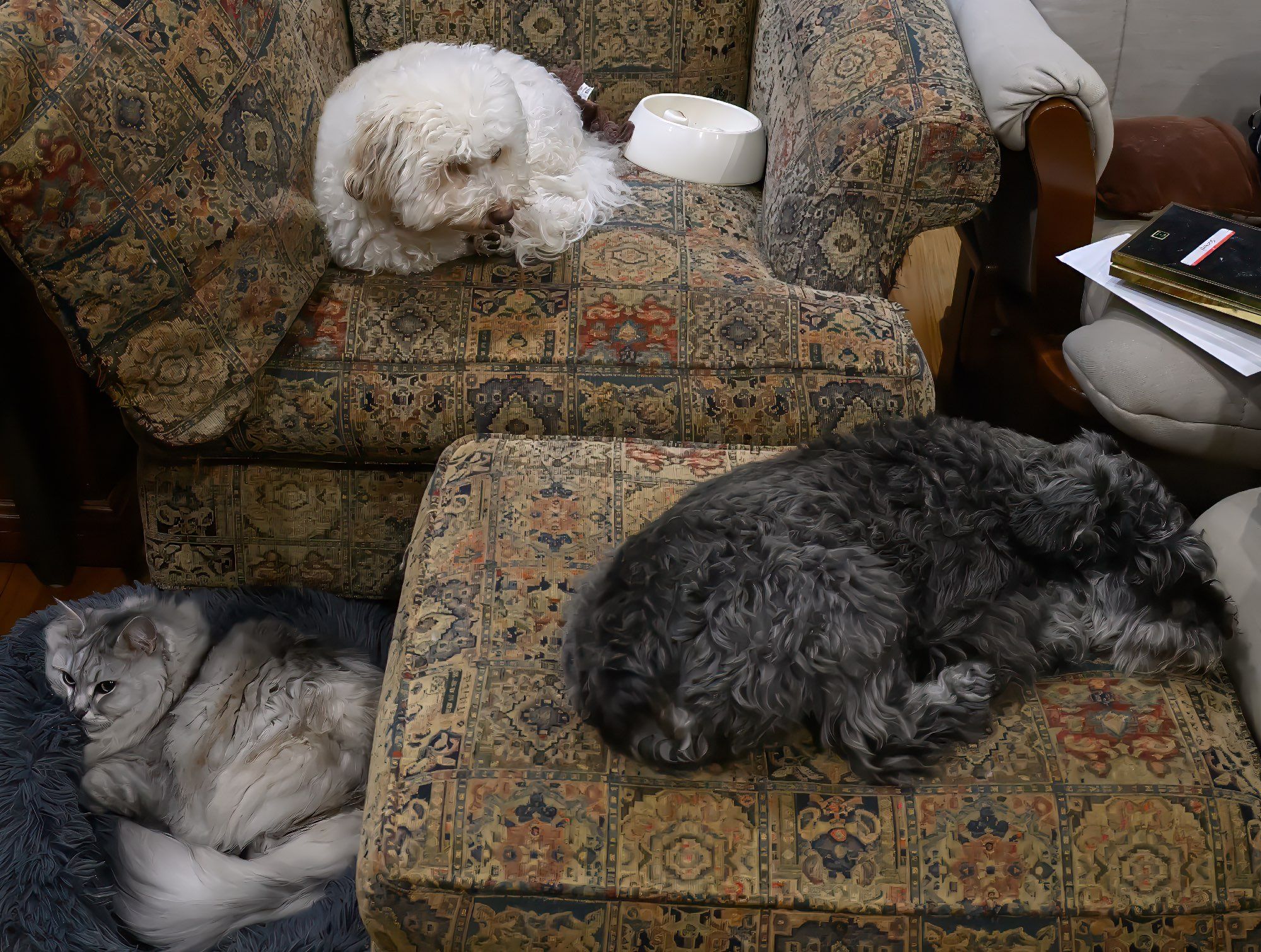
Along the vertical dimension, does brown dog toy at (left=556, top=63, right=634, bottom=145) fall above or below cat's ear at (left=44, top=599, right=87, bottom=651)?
above

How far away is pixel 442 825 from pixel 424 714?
143mm

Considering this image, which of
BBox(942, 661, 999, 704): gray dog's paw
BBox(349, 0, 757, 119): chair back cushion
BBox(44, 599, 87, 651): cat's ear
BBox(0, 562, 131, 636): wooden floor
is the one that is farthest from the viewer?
BBox(349, 0, 757, 119): chair back cushion

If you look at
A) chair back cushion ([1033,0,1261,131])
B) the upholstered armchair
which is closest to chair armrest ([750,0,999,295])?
the upholstered armchair

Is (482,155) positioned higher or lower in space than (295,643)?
higher

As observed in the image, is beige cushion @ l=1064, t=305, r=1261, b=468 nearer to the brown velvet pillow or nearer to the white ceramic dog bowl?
the brown velvet pillow

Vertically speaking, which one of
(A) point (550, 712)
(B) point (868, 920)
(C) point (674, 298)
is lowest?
(B) point (868, 920)

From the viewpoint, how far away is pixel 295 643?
164 centimetres

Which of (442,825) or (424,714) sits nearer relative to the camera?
(442,825)

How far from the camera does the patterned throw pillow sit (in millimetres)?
1274

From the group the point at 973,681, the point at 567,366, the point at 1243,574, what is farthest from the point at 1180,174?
the point at 973,681

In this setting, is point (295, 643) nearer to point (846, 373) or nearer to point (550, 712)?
point (550, 712)

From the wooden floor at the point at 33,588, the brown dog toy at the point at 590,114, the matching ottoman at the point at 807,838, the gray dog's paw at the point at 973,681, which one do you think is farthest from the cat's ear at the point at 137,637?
the brown dog toy at the point at 590,114

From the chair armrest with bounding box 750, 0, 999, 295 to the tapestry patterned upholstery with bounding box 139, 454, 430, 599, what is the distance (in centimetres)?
86

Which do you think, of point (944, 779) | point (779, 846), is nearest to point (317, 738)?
point (779, 846)
